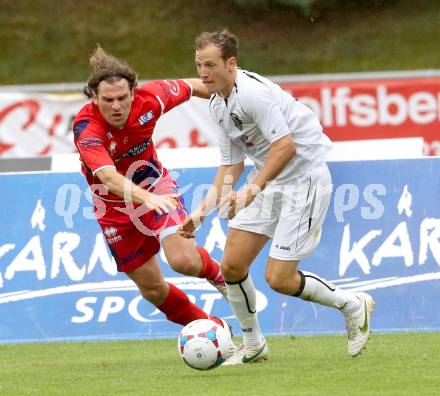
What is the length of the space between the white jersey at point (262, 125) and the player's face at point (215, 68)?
8cm

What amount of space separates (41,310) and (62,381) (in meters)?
2.23

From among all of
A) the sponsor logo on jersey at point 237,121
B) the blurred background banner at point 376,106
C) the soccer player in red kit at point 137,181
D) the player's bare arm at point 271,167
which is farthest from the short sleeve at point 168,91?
the blurred background banner at point 376,106

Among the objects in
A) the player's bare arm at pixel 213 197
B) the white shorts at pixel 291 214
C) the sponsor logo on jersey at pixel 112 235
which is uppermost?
the player's bare arm at pixel 213 197

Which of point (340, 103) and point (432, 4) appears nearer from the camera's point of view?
point (340, 103)

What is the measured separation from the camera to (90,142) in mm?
7043

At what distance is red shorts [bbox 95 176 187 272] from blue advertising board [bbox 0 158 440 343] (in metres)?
1.31

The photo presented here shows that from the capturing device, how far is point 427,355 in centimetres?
721

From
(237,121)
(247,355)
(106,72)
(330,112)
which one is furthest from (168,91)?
(330,112)

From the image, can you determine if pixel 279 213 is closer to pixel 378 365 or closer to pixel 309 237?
pixel 309 237

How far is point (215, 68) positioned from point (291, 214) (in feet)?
3.56

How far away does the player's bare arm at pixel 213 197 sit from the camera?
21.6ft

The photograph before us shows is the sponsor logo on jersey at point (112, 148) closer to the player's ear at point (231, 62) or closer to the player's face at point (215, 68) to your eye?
the player's face at point (215, 68)

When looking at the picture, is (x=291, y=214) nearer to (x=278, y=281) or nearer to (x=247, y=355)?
(x=278, y=281)

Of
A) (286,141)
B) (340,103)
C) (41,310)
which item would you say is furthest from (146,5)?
(286,141)
